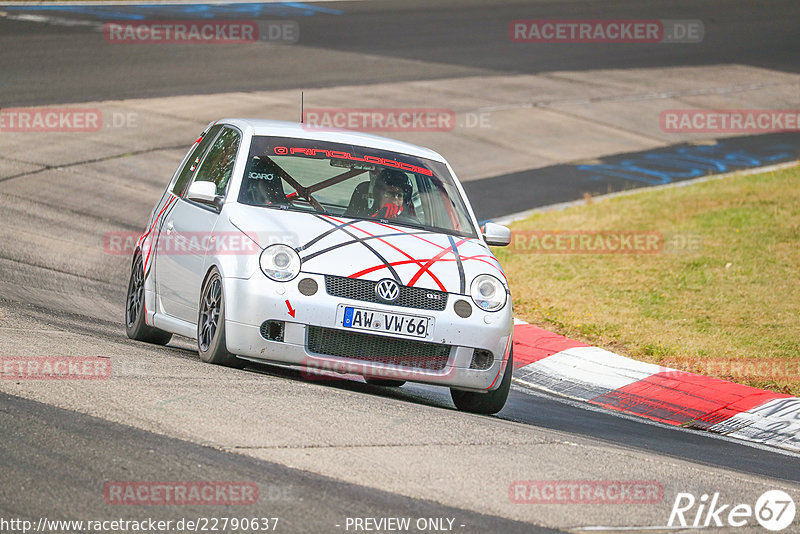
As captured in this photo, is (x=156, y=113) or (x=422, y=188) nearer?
(x=422, y=188)

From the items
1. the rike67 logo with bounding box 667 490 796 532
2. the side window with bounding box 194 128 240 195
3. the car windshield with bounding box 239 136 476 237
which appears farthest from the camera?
the side window with bounding box 194 128 240 195

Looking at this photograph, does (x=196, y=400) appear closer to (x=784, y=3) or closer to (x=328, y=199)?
(x=328, y=199)

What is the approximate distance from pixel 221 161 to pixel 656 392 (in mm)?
3688

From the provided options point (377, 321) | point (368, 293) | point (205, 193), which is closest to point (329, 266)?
point (368, 293)

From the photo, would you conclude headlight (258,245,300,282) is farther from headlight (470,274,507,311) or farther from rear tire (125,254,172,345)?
rear tire (125,254,172,345)

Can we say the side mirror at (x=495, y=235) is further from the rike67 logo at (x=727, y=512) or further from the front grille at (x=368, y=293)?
the rike67 logo at (x=727, y=512)

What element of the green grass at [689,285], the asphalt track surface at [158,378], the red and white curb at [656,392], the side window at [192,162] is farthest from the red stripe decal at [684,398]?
the side window at [192,162]

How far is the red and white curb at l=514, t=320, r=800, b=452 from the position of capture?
8.12m

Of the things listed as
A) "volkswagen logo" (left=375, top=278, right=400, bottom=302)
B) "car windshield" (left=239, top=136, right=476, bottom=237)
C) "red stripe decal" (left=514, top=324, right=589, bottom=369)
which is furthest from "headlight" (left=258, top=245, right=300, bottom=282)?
"red stripe decal" (left=514, top=324, right=589, bottom=369)

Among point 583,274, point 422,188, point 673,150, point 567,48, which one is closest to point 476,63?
point 567,48

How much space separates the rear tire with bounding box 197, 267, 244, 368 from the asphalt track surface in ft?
0.53

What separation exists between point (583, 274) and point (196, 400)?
25.0 ft

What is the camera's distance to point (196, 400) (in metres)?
5.82

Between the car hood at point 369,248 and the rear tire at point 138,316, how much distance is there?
135cm
